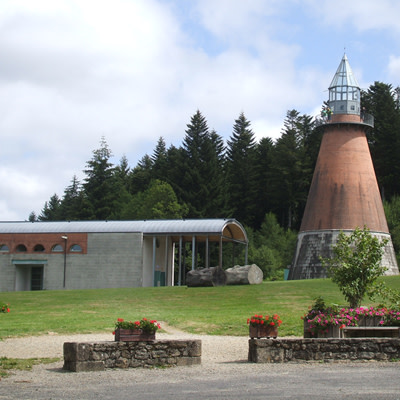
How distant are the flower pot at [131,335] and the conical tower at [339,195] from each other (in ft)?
95.3

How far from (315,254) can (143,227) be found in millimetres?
10589

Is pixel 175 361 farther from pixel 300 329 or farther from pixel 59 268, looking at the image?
pixel 59 268

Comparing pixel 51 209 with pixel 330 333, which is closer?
pixel 330 333

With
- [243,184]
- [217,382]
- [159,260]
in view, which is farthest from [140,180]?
[217,382]

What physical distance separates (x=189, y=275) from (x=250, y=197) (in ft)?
138

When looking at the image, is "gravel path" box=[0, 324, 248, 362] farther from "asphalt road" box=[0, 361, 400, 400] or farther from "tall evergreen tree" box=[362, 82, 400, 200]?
"tall evergreen tree" box=[362, 82, 400, 200]

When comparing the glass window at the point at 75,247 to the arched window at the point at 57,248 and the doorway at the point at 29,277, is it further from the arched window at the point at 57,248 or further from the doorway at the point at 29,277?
the doorway at the point at 29,277

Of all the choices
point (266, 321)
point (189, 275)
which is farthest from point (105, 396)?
point (189, 275)

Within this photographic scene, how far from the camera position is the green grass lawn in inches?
747

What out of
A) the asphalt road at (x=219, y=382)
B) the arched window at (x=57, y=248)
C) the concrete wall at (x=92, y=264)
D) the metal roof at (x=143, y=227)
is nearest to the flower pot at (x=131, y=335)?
the asphalt road at (x=219, y=382)

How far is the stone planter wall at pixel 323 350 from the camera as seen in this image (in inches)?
530

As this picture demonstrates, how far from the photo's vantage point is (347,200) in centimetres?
4138

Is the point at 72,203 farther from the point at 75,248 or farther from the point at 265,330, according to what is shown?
the point at 265,330

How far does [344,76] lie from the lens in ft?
149
